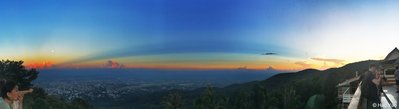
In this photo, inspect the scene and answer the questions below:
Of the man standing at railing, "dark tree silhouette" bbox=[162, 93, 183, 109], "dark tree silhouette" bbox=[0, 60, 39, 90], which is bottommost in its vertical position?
"dark tree silhouette" bbox=[162, 93, 183, 109]

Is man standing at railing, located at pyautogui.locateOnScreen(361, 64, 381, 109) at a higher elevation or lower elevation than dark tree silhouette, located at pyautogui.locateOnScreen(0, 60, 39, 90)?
lower

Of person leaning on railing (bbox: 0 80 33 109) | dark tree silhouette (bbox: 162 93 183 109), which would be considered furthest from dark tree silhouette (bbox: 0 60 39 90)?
person leaning on railing (bbox: 0 80 33 109)

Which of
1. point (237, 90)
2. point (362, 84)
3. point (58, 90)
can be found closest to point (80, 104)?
point (58, 90)

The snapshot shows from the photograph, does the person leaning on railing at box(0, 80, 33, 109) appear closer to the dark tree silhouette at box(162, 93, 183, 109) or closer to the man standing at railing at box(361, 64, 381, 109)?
the man standing at railing at box(361, 64, 381, 109)

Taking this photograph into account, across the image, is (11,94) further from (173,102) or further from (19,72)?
(19,72)

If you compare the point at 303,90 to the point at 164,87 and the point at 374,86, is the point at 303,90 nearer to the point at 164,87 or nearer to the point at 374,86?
the point at 164,87

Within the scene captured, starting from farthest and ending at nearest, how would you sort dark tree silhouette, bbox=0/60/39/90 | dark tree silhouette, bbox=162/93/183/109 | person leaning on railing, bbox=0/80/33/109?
1. dark tree silhouette, bbox=162/93/183/109
2. dark tree silhouette, bbox=0/60/39/90
3. person leaning on railing, bbox=0/80/33/109

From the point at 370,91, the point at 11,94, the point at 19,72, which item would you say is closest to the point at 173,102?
the point at 19,72

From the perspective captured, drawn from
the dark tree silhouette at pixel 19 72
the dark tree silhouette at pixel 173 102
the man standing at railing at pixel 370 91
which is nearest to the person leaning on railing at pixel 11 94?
the man standing at railing at pixel 370 91
